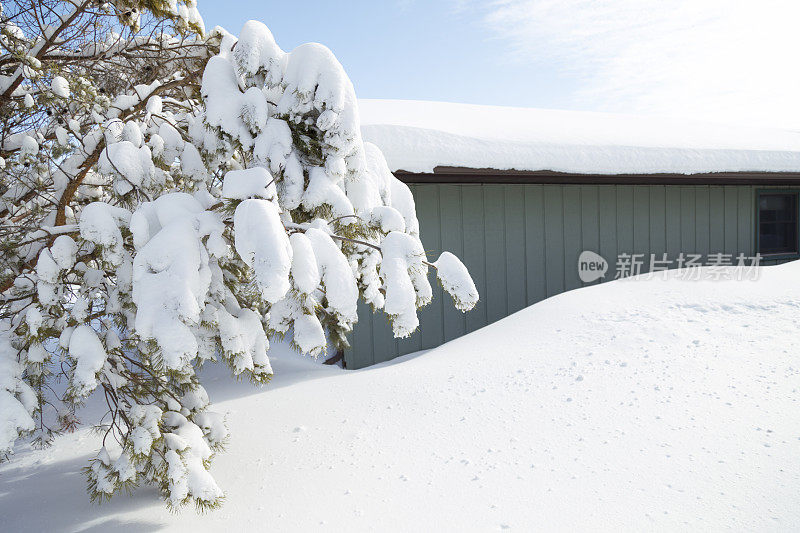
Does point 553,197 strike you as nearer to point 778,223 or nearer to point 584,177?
point 584,177

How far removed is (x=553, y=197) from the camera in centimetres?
728

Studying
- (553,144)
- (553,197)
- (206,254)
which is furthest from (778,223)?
(206,254)

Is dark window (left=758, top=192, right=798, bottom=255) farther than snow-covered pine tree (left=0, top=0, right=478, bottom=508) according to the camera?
Yes

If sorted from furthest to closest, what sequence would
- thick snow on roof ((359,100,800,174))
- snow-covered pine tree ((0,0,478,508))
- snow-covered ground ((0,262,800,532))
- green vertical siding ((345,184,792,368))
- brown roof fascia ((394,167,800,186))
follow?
1. green vertical siding ((345,184,792,368))
2. brown roof fascia ((394,167,800,186))
3. thick snow on roof ((359,100,800,174))
4. snow-covered ground ((0,262,800,532))
5. snow-covered pine tree ((0,0,478,508))

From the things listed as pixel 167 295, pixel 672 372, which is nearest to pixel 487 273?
pixel 672 372

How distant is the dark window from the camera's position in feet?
31.5

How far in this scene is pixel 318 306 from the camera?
2.74 m

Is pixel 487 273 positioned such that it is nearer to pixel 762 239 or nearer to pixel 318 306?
pixel 318 306

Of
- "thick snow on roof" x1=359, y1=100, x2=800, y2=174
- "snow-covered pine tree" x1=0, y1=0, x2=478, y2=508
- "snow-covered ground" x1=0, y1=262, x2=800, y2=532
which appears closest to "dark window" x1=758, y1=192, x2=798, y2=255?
"thick snow on roof" x1=359, y1=100, x2=800, y2=174

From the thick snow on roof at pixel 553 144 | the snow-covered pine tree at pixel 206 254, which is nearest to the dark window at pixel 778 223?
Answer: the thick snow on roof at pixel 553 144

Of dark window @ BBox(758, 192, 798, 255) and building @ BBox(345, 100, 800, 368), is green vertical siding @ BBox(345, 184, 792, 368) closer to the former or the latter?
building @ BBox(345, 100, 800, 368)

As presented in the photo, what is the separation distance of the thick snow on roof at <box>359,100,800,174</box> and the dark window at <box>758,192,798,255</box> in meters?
1.03

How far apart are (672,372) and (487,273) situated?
10.2 feet

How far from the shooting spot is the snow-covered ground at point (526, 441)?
2607 millimetres
